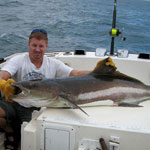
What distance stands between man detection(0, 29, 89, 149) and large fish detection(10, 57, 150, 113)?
0.42m

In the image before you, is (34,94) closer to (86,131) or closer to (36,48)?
(86,131)

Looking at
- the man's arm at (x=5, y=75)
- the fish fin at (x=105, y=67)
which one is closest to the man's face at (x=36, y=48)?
the man's arm at (x=5, y=75)

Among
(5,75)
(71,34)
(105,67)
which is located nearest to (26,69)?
(5,75)

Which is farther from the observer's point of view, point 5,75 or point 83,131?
point 5,75

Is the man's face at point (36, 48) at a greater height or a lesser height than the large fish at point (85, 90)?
greater

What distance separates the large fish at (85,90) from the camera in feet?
7.11

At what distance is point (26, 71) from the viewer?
2824 mm

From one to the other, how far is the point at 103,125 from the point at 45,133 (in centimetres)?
48

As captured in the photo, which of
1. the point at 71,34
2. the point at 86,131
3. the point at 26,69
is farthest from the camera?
the point at 71,34

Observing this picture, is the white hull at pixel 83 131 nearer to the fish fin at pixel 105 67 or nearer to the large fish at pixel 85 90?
the large fish at pixel 85 90

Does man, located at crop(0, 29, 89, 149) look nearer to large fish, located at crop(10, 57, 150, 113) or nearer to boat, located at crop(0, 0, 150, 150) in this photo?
large fish, located at crop(10, 57, 150, 113)

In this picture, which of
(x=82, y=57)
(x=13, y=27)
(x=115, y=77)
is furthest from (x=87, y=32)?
(x=115, y=77)

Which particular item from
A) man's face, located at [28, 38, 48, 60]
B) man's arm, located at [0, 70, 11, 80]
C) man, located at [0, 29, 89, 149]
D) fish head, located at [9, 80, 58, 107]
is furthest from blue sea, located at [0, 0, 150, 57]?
fish head, located at [9, 80, 58, 107]

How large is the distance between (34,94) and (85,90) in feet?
1.76
